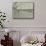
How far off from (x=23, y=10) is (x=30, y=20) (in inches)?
12.6

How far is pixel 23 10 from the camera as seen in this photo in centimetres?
378

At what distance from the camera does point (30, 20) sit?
12.3 feet

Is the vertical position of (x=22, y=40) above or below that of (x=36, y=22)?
below

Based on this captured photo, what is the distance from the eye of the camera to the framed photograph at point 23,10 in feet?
12.3

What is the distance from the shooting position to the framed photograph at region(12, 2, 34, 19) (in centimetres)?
376

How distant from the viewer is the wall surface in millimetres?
3744

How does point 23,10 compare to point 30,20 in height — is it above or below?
above

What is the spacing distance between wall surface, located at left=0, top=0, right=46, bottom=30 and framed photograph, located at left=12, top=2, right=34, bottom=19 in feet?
0.26

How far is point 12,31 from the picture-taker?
147 inches

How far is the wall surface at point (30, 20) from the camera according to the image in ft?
12.3

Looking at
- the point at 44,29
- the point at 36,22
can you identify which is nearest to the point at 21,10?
the point at 36,22

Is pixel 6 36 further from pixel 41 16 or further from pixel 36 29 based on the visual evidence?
pixel 41 16

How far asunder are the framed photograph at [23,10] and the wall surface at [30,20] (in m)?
0.08

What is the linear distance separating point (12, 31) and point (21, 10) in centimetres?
60
